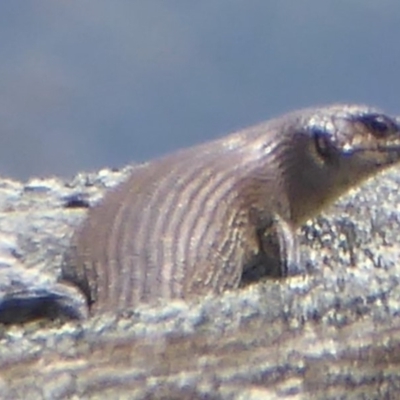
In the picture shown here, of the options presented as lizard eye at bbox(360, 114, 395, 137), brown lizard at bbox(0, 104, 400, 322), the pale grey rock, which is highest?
lizard eye at bbox(360, 114, 395, 137)

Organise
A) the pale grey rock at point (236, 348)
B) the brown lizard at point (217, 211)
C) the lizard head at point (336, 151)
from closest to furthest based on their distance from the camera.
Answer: the pale grey rock at point (236, 348) → the brown lizard at point (217, 211) → the lizard head at point (336, 151)

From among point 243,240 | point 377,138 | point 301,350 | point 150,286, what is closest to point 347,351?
point 301,350

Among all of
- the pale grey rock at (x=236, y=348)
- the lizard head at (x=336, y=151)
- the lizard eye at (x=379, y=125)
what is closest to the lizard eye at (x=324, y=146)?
the lizard head at (x=336, y=151)

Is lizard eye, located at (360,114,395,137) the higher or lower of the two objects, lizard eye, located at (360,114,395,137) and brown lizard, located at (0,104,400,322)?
the higher

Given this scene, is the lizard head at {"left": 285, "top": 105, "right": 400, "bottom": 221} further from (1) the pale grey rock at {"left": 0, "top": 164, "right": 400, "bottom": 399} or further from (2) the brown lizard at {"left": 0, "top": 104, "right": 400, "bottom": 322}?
(1) the pale grey rock at {"left": 0, "top": 164, "right": 400, "bottom": 399}

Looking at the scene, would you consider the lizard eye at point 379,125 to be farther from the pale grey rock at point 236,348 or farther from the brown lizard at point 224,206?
the pale grey rock at point 236,348

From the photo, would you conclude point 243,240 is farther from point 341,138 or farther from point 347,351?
point 347,351

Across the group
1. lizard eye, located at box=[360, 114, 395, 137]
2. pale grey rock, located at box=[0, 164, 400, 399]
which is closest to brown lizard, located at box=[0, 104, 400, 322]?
lizard eye, located at box=[360, 114, 395, 137]

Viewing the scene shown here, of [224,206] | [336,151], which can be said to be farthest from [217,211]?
[336,151]
